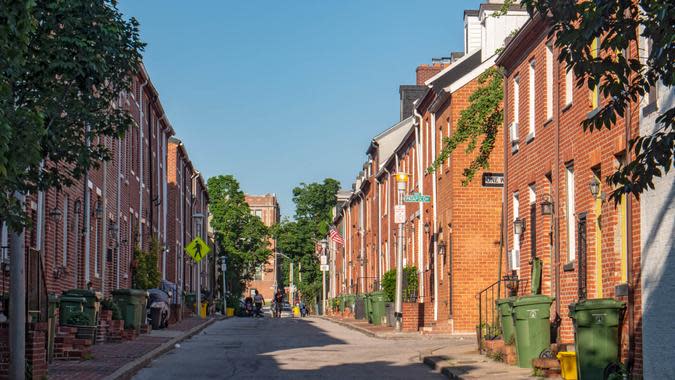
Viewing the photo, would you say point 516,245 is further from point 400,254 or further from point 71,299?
point 400,254

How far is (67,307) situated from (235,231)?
2827 inches

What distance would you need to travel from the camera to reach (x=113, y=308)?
84.1 feet

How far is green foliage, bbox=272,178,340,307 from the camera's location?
100562 mm

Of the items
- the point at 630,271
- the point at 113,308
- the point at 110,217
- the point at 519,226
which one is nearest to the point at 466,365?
→ the point at 630,271

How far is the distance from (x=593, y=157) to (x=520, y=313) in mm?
2627

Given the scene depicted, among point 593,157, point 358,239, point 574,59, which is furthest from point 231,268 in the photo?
point 574,59

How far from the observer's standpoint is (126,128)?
51.6ft

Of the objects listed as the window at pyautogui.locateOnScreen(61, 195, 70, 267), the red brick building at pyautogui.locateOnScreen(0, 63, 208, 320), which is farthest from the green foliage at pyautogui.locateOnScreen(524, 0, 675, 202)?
the window at pyautogui.locateOnScreen(61, 195, 70, 267)

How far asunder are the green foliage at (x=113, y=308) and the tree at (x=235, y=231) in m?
65.2

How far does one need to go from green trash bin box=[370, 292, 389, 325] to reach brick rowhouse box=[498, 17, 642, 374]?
16.7m

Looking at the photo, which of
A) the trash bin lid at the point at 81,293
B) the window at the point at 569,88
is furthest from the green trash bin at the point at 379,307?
the window at the point at 569,88

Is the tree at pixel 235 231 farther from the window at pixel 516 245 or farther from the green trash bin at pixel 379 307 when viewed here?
the window at pixel 516 245

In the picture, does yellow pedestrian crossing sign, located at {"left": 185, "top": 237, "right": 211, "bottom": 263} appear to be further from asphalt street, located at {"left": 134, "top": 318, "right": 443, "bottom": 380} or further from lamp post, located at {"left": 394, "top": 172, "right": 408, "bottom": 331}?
asphalt street, located at {"left": 134, "top": 318, "right": 443, "bottom": 380}

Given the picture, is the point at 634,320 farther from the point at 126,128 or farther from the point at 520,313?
the point at 126,128
